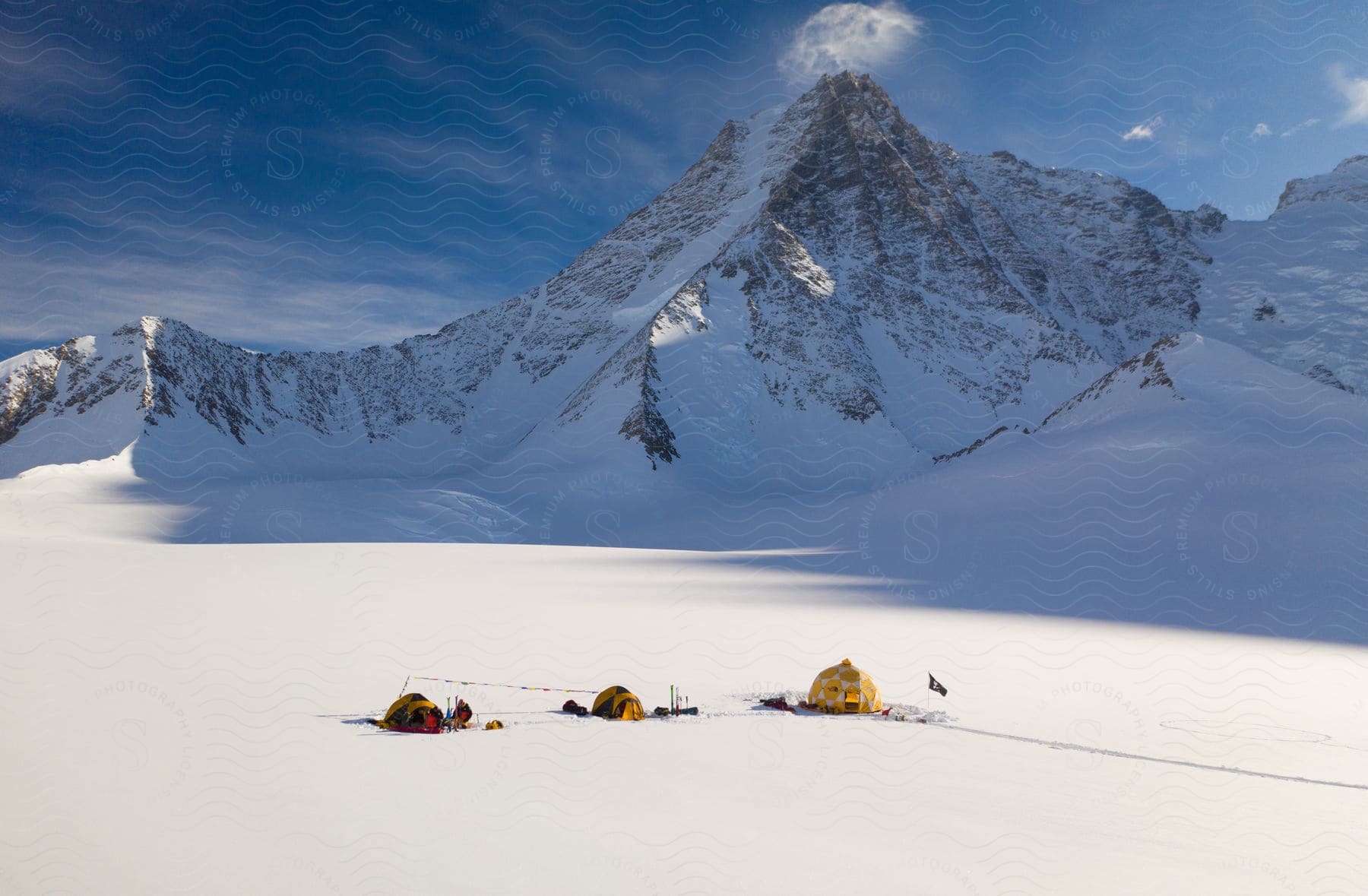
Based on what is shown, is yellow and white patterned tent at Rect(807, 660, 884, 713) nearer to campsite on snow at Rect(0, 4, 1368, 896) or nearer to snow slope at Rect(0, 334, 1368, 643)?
campsite on snow at Rect(0, 4, 1368, 896)

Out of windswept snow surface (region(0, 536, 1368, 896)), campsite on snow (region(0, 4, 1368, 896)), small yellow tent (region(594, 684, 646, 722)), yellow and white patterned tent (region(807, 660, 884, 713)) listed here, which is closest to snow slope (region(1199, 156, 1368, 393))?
campsite on snow (region(0, 4, 1368, 896))

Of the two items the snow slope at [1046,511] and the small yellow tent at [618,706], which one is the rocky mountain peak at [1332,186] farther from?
the small yellow tent at [618,706]

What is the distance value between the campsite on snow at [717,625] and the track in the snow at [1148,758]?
102 millimetres

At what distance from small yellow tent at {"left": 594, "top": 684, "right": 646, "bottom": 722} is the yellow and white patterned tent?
321cm

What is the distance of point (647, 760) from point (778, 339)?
7836cm

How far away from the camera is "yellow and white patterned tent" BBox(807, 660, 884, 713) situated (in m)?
13.1

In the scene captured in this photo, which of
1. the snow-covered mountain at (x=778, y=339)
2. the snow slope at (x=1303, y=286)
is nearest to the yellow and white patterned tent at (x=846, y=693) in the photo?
the snow-covered mountain at (x=778, y=339)

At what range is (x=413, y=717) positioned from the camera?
10.8m

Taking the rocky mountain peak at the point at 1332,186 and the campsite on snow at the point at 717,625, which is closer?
the campsite on snow at the point at 717,625

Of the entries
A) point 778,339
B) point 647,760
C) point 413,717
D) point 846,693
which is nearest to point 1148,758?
point 846,693

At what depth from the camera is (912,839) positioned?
24.7 feet

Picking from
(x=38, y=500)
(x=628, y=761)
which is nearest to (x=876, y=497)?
(x=628, y=761)

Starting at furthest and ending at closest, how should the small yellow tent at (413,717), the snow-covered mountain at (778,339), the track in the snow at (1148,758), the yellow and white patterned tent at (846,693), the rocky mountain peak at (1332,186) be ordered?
1. the rocky mountain peak at (1332,186)
2. the snow-covered mountain at (778,339)
3. the yellow and white patterned tent at (846,693)
4. the small yellow tent at (413,717)
5. the track in the snow at (1148,758)

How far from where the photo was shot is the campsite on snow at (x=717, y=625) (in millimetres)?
7168
